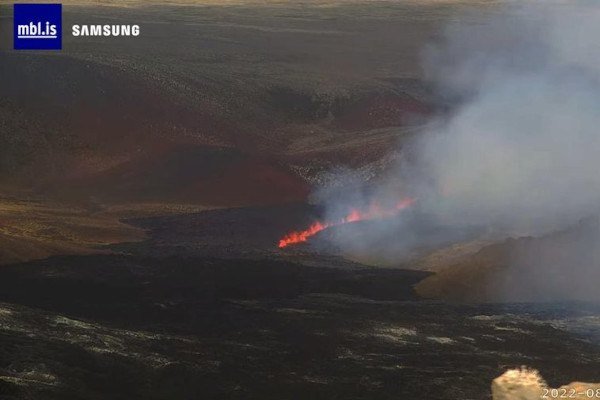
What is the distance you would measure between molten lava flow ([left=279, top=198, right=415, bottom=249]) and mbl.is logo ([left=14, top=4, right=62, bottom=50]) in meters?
35.5

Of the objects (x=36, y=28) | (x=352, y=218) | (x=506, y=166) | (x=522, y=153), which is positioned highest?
(x=36, y=28)

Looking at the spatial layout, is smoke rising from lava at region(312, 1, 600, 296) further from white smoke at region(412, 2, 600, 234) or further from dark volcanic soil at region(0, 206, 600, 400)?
dark volcanic soil at region(0, 206, 600, 400)

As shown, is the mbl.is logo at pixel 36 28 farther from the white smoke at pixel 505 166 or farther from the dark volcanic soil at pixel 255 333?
the dark volcanic soil at pixel 255 333

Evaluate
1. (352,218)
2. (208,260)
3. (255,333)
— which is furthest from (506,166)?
(255,333)

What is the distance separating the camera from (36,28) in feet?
242

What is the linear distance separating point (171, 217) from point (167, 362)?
71.3 ft

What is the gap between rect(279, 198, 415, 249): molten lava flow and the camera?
4306 centimetres

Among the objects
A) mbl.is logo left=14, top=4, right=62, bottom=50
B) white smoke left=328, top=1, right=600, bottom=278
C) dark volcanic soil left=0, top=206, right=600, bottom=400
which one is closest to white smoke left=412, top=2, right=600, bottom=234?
white smoke left=328, top=1, right=600, bottom=278

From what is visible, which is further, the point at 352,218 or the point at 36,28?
the point at 36,28

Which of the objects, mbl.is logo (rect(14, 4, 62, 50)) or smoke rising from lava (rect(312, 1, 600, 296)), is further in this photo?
mbl.is logo (rect(14, 4, 62, 50))
